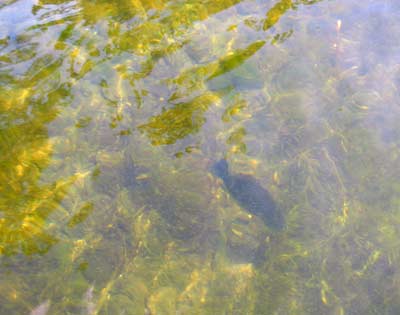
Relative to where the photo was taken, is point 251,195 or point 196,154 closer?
point 251,195

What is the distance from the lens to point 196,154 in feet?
14.6

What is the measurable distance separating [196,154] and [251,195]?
88cm

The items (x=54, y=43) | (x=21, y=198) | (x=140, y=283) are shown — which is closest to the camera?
(x=140, y=283)

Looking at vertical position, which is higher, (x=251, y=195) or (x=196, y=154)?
(x=196, y=154)

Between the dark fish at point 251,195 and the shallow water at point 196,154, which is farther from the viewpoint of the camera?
the dark fish at point 251,195

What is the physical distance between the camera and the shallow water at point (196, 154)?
11.7ft

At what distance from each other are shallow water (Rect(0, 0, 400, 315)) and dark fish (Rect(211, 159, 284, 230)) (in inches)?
2.8

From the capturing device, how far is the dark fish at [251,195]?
3.98 m

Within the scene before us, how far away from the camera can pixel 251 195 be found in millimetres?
4133

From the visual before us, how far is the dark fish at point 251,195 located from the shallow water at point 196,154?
7 centimetres

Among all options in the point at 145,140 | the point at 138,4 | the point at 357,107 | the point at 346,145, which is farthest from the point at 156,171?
the point at 138,4

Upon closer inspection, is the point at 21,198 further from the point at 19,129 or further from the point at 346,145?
the point at 346,145

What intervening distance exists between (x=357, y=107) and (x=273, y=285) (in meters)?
2.78

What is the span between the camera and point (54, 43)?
220 inches
